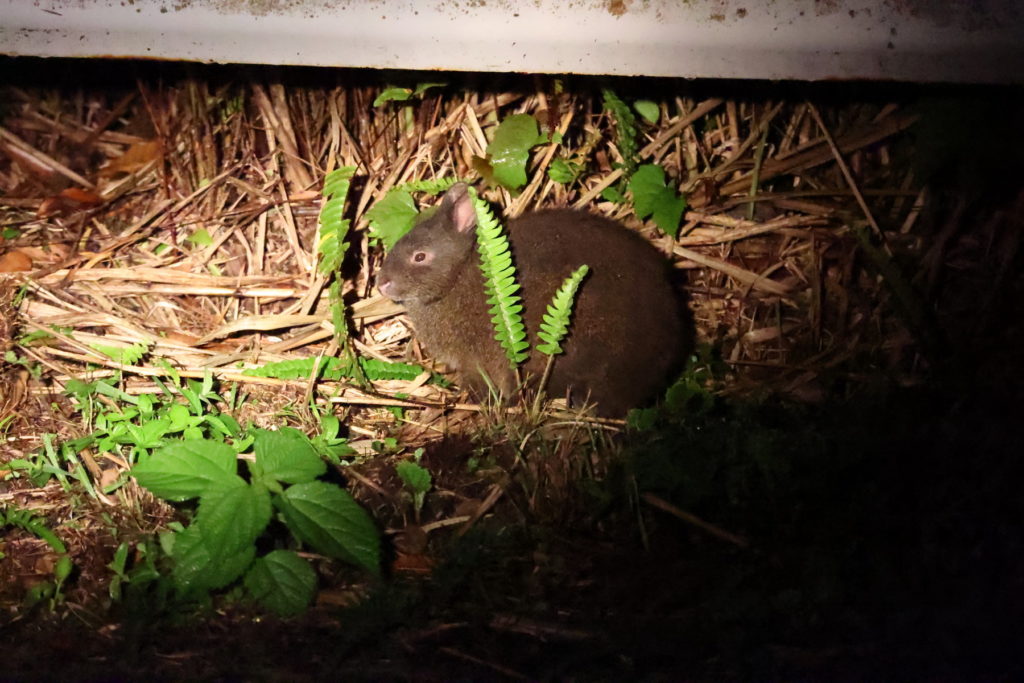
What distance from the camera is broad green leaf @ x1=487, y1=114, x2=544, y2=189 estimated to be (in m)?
4.47

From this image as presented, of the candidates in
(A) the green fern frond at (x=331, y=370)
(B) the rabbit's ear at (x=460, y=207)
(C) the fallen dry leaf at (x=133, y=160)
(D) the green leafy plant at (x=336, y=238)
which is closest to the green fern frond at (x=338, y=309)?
(D) the green leafy plant at (x=336, y=238)

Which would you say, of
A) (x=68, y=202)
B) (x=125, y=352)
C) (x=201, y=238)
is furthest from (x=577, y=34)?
(x=68, y=202)

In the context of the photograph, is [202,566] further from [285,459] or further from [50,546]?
[50,546]

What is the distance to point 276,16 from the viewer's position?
3.30 metres

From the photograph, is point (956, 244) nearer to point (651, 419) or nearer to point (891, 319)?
point (891, 319)

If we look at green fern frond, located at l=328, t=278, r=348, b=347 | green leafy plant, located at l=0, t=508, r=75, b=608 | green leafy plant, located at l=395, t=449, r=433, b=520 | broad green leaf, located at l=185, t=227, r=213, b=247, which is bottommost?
green leafy plant, located at l=0, t=508, r=75, b=608

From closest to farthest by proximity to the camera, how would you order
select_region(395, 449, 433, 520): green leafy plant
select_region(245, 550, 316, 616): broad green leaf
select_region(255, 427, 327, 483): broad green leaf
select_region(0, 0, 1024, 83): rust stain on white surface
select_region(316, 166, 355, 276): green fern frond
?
select_region(245, 550, 316, 616): broad green leaf < select_region(0, 0, 1024, 83): rust stain on white surface < select_region(255, 427, 327, 483): broad green leaf < select_region(395, 449, 433, 520): green leafy plant < select_region(316, 166, 355, 276): green fern frond

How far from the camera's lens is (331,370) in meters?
4.36

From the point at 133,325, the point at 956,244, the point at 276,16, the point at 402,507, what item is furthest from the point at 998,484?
the point at 133,325

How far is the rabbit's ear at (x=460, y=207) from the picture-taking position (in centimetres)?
439

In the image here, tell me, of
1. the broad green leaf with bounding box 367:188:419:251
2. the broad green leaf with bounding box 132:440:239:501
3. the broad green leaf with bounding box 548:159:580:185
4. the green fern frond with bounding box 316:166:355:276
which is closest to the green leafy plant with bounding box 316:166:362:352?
the green fern frond with bounding box 316:166:355:276

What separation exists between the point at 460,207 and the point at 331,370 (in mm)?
1182

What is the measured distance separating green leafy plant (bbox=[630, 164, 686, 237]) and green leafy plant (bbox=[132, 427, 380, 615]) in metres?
2.31

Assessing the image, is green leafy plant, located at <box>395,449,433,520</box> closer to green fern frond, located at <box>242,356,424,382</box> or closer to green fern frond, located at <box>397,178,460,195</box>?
green fern frond, located at <box>242,356,424,382</box>
